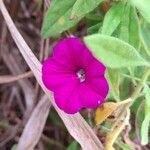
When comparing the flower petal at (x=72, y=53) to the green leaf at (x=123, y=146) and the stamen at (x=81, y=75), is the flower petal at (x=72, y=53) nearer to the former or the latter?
the stamen at (x=81, y=75)

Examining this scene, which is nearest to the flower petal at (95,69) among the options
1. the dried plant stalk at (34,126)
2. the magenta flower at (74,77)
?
the magenta flower at (74,77)

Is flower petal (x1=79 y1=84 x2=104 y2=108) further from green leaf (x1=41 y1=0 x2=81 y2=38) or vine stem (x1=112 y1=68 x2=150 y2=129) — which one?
green leaf (x1=41 y1=0 x2=81 y2=38)

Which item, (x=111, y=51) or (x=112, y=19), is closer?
(x=111, y=51)

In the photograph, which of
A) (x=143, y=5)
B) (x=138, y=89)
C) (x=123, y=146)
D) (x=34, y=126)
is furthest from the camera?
(x=34, y=126)

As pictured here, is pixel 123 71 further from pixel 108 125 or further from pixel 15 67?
pixel 15 67

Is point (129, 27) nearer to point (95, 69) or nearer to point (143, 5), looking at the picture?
point (95, 69)

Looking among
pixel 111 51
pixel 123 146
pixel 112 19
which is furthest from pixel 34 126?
pixel 111 51

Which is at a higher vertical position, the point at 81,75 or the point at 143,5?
the point at 143,5
